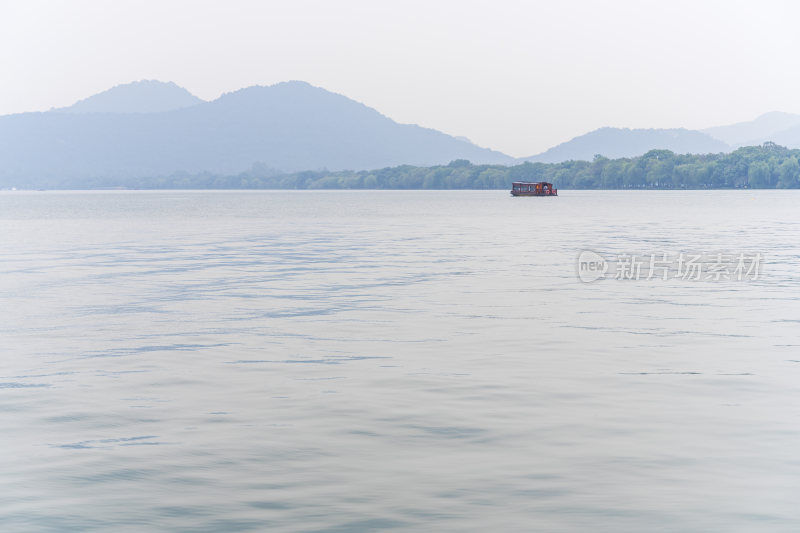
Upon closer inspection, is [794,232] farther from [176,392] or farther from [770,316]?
[176,392]

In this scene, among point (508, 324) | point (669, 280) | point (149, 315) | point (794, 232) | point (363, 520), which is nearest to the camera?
point (363, 520)

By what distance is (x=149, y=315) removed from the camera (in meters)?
27.1

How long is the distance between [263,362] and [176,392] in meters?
3.04

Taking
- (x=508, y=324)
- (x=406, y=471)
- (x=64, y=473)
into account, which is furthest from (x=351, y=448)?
(x=508, y=324)

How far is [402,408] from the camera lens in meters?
15.4

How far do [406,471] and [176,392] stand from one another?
636cm

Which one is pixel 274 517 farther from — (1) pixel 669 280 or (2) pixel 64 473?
(1) pixel 669 280

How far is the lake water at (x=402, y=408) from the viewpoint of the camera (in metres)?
10.6

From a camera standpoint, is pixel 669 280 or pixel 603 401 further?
pixel 669 280

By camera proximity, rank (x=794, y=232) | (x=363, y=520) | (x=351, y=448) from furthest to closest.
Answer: (x=794, y=232) < (x=351, y=448) < (x=363, y=520)

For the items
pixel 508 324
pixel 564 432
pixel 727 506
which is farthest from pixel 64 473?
pixel 508 324

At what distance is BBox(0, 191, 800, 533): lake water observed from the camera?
419 inches

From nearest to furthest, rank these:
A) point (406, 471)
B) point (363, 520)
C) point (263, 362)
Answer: point (363, 520) → point (406, 471) → point (263, 362)

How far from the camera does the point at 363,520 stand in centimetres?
1012
